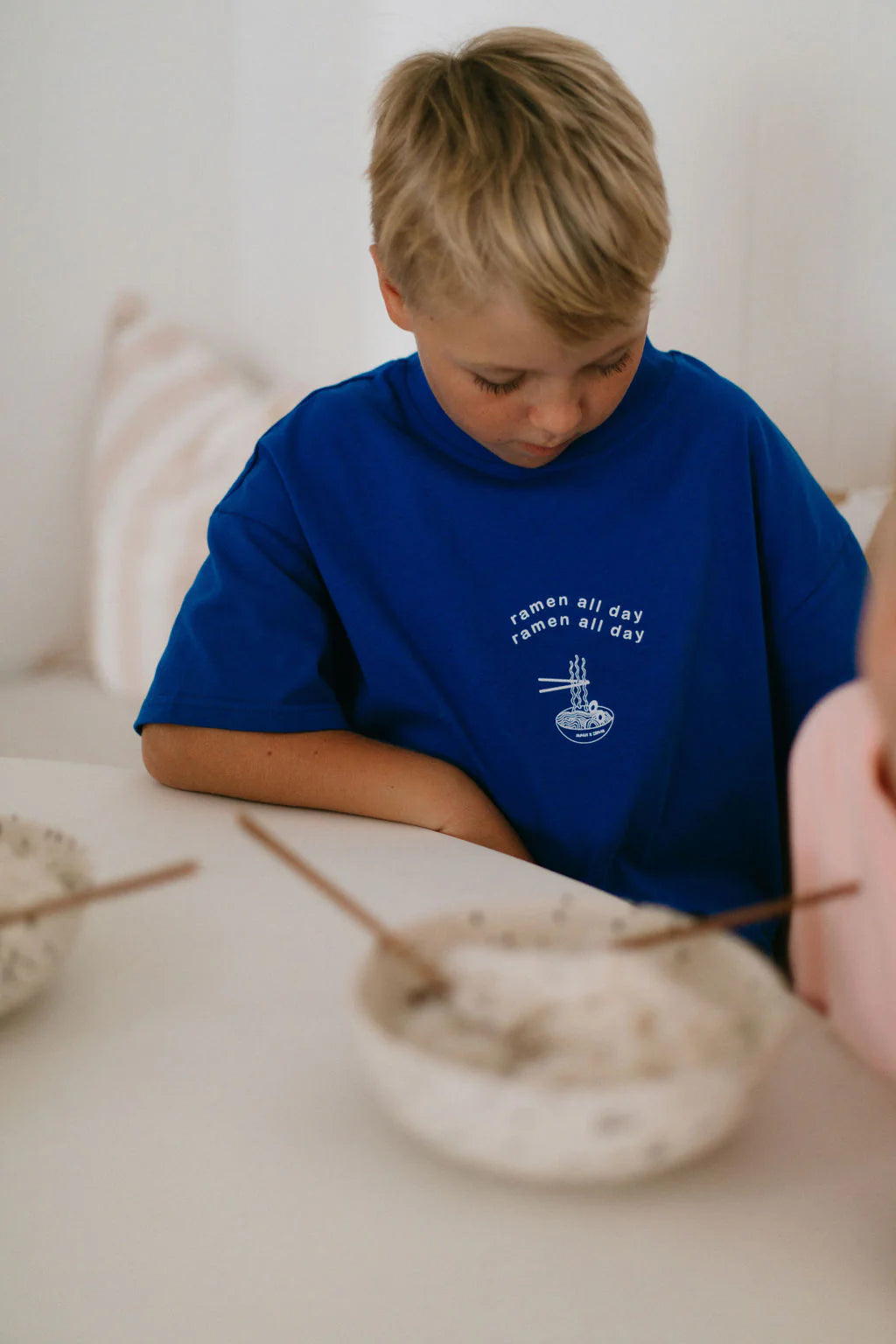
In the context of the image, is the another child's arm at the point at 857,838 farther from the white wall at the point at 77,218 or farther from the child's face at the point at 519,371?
the white wall at the point at 77,218

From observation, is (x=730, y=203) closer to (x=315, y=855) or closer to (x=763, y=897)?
(x=763, y=897)

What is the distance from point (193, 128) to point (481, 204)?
1.39 meters

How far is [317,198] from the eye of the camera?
2008 mm

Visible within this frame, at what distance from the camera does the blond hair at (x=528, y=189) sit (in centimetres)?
85

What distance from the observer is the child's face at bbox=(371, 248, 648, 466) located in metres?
0.88

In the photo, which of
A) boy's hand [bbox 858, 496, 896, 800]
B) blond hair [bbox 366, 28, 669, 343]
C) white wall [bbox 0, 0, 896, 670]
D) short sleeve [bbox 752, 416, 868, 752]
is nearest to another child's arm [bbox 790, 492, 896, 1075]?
boy's hand [bbox 858, 496, 896, 800]

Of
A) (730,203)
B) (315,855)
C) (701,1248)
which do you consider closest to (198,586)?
(315,855)

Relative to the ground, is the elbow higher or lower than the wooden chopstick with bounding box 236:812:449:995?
lower

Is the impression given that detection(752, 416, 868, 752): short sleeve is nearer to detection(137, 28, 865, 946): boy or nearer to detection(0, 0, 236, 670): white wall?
detection(137, 28, 865, 946): boy

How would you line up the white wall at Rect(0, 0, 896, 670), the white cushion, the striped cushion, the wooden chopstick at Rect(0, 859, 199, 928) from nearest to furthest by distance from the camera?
the wooden chopstick at Rect(0, 859, 199, 928) < the white cushion < the white wall at Rect(0, 0, 896, 670) < the striped cushion

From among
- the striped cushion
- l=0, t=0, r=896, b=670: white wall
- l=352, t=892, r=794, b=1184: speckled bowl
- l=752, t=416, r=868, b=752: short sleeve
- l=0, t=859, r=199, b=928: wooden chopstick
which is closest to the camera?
l=352, t=892, r=794, b=1184: speckled bowl

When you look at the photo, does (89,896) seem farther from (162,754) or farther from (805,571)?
(805,571)

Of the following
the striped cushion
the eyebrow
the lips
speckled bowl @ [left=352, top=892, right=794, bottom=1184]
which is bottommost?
the striped cushion

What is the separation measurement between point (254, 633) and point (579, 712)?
11.2 inches
